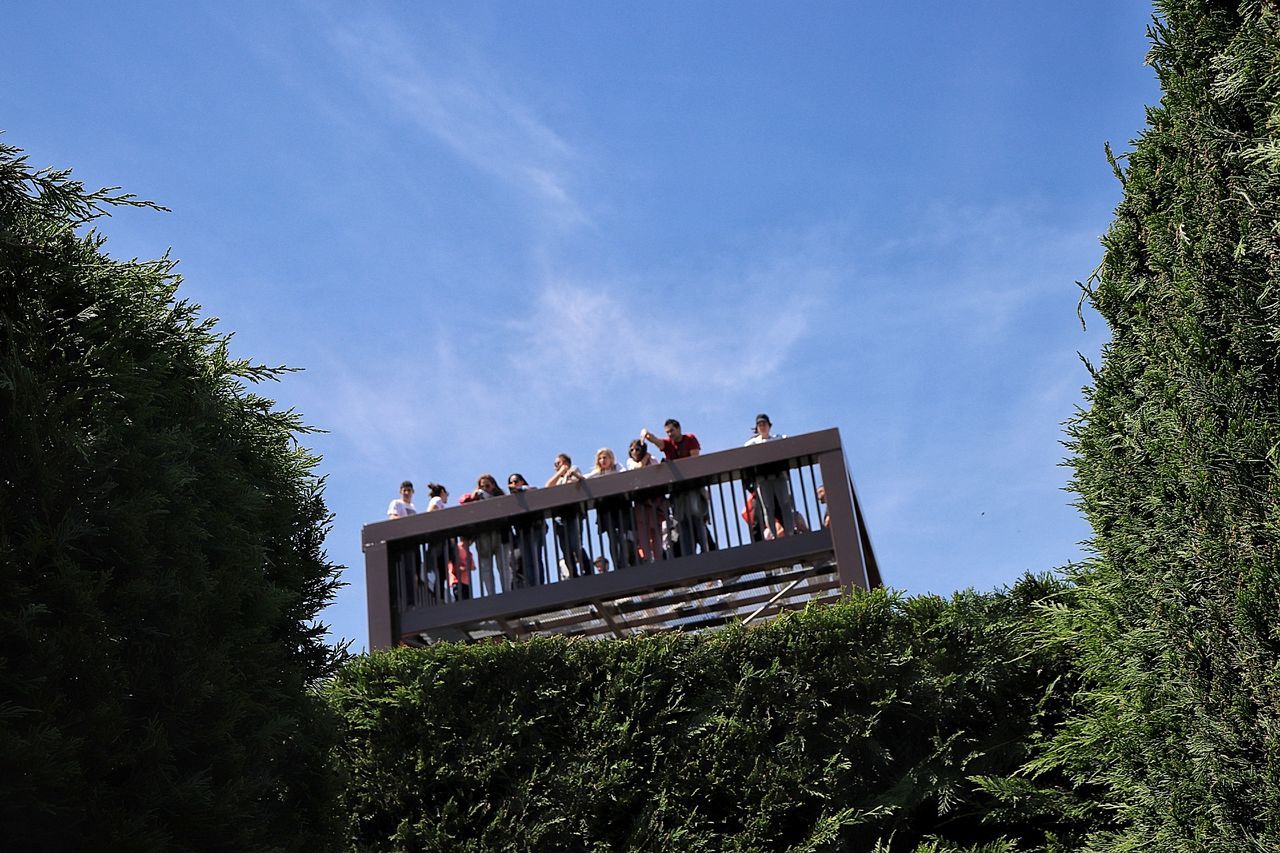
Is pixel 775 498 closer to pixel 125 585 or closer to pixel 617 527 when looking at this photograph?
pixel 617 527

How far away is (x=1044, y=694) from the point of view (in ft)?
29.7

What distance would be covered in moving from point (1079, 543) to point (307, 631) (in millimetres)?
4455

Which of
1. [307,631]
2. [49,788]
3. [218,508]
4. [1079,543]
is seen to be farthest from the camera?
[307,631]

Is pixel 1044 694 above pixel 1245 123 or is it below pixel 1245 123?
below

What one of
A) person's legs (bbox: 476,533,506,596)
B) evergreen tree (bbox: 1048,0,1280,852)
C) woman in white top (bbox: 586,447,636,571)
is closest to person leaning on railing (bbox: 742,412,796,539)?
woman in white top (bbox: 586,447,636,571)

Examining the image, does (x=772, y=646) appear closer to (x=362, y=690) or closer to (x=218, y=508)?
(x=362, y=690)

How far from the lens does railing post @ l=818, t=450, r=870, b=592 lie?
11.4 metres

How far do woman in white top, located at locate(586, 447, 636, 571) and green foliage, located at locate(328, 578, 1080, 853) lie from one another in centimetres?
250

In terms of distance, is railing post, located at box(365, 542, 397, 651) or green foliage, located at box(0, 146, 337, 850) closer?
green foliage, located at box(0, 146, 337, 850)

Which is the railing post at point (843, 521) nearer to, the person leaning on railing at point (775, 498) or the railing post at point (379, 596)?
the person leaning on railing at point (775, 498)

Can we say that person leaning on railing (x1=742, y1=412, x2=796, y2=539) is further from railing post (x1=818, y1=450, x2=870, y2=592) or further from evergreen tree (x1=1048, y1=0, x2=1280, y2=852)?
evergreen tree (x1=1048, y1=0, x2=1280, y2=852)

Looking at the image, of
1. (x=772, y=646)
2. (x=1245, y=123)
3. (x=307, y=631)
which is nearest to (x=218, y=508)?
(x=307, y=631)

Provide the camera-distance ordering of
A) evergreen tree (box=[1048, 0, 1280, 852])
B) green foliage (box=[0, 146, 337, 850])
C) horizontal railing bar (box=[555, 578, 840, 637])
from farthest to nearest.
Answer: horizontal railing bar (box=[555, 578, 840, 637]), evergreen tree (box=[1048, 0, 1280, 852]), green foliage (box=[0, 146, 337, 850])

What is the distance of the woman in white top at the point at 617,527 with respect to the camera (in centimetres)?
1200
